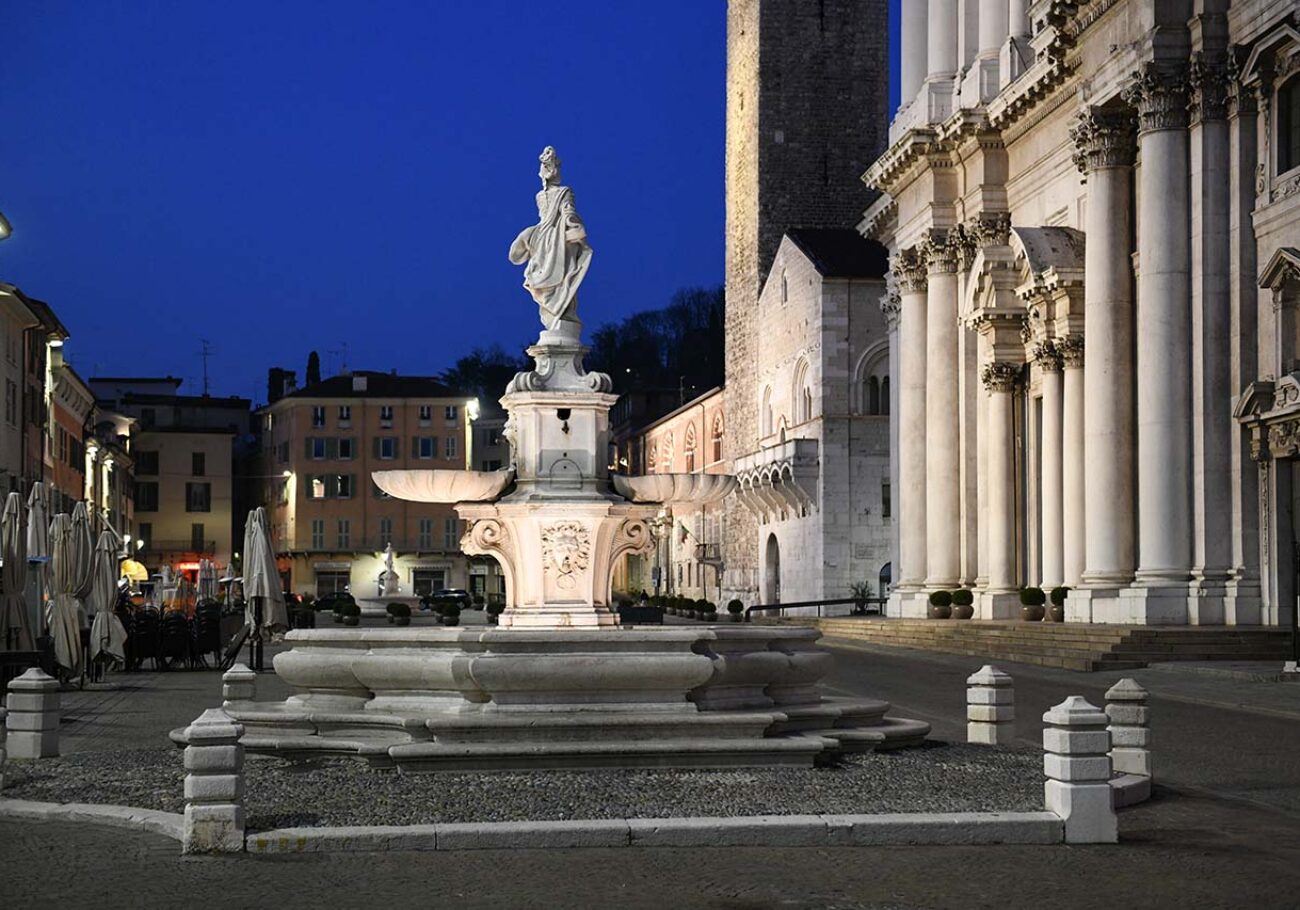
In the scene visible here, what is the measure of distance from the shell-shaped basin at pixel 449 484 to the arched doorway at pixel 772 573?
186 feet

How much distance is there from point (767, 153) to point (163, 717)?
189 ft

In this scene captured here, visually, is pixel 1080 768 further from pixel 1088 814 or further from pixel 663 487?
pixel 663 487

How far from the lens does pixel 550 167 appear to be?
1931 cm

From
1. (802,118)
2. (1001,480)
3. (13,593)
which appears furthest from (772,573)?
(13,593)

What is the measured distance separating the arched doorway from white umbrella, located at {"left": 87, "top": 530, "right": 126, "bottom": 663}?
149 ft

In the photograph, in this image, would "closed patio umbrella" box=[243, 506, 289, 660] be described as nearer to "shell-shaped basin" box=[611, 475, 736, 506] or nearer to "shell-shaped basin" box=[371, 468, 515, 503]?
"shell-shaped basin" box=[371, 468, 515, 503]

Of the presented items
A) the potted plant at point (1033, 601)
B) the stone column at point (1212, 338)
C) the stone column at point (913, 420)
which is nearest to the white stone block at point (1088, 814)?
the stone column at point (1212, 338)

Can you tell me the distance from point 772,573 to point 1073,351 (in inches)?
1483

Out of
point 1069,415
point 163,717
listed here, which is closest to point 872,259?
point 1069,415

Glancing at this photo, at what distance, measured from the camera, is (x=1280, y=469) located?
31.6 metres

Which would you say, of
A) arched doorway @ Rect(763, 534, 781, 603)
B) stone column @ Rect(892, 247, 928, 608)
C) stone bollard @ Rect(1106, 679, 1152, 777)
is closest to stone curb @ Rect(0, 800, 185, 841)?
stone bollard @ Rect(1106, 679, 1152, 777)

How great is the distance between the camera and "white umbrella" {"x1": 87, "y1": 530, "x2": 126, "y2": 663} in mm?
30688

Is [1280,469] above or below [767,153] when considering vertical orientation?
below

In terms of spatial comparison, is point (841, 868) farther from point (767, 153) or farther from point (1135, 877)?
point (767, 153)
